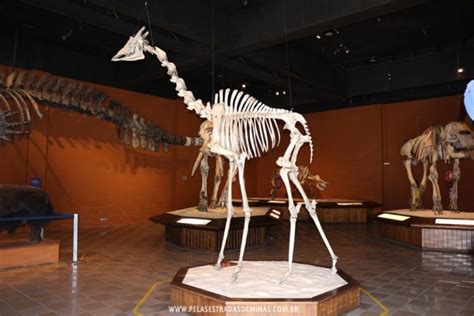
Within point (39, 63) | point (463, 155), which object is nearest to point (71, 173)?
point (39, 63)

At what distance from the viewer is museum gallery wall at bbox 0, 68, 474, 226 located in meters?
9.84

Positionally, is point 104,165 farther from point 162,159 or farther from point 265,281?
point 265,281

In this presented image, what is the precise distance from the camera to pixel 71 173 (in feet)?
33.5

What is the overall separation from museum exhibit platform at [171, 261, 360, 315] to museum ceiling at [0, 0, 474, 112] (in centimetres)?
407

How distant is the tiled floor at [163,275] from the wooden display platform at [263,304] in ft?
1.11

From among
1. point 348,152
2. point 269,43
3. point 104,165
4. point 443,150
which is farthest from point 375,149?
point 104,165

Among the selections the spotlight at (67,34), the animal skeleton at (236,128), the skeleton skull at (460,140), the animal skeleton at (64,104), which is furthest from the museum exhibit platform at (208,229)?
the spotlight at (67,34)

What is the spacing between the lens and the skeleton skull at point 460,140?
8734 mm

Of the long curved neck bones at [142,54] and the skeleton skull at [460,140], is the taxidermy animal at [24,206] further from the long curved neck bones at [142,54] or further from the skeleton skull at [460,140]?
the skeleton skull at [460,140]

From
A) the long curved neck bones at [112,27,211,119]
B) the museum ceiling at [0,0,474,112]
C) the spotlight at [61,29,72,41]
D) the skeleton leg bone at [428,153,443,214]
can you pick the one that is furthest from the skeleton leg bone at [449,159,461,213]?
the spotlight at [61,29,72,41]

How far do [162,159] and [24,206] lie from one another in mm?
6348

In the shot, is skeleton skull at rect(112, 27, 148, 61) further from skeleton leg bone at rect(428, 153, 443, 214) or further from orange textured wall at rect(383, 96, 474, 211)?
orange textured wall at rect(383, 96, 474, 211)

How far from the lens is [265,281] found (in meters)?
4.24

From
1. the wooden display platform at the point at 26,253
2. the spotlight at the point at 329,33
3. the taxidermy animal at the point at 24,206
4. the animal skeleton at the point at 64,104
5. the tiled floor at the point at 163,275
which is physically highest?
the spotlight at the point at 329,33
